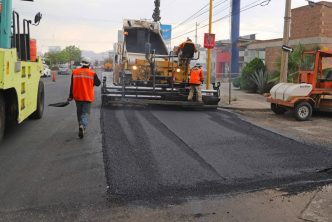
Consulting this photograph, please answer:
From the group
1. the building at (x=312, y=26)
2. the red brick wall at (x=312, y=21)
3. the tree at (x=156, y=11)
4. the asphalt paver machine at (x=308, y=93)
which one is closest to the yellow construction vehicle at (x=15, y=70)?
the asphalt paver machine at (x=308, y=93)

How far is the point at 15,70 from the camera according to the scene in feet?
25.6

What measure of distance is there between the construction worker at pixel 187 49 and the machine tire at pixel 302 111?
4.69 metres

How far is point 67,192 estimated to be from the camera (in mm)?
5359

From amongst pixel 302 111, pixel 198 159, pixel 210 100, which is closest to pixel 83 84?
pixel 198 159

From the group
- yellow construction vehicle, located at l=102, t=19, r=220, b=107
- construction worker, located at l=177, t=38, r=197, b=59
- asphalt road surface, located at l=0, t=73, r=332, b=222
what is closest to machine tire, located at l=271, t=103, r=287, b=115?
yellow construction vehicle, located at l=102, t=19, r=220, b=107

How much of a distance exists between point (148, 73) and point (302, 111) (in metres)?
5.83

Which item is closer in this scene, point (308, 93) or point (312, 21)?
point (308, 93)

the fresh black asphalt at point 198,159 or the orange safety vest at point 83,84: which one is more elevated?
the orange safety vest at point 83,84

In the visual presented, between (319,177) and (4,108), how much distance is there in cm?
547

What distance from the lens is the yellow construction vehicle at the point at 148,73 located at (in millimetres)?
14711

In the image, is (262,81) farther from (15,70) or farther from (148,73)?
(15,70)

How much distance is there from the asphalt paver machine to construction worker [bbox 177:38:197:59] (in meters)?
3.49

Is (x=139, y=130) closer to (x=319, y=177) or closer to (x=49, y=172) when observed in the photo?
(x=49, y=172)

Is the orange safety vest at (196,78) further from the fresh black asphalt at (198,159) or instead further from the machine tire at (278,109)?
the fresh black asphalt at (198,159)
